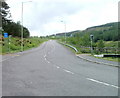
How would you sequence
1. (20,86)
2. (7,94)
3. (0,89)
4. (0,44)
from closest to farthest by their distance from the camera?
(7,94)
(0,89)
(20,86)
(0,44)

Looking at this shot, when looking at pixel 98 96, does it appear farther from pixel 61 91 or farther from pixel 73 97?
pixel 61 91

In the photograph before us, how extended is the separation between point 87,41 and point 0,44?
67.0 ft

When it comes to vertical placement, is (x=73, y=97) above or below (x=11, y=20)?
below

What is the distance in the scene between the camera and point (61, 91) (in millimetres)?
7023

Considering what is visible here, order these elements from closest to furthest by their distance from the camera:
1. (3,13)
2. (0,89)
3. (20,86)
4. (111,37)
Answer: (0,89)
(20,86)
(3,13)
(111,37)

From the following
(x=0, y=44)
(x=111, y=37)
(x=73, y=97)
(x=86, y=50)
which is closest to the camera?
(x=73, y=97)

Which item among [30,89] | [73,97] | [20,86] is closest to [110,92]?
[73,97]

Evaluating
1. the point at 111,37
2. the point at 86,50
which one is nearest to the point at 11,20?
the point at 86,50

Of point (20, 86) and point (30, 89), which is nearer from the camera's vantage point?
point (30, 89)

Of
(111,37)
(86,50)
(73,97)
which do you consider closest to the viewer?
(73,97)

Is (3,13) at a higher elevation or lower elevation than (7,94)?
higher

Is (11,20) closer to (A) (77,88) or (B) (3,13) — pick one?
(B) (3,13)

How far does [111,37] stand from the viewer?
125m

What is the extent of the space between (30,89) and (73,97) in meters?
2.08
